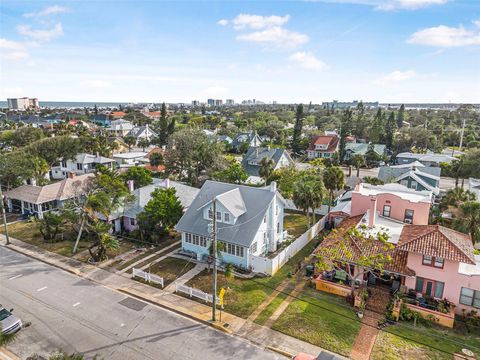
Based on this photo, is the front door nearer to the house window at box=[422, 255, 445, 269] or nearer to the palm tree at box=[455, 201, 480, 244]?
the house window at box=[422, 255, 445, 269]

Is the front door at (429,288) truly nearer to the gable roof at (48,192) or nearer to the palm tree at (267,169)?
the palm tree at (267,169)

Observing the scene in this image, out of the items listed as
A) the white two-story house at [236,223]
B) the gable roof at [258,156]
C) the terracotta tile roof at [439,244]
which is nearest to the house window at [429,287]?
the terracotta tile roof at [439,244]

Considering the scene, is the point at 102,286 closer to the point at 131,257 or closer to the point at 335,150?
the point at 131,257

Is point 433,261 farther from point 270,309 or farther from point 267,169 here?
point 267,169

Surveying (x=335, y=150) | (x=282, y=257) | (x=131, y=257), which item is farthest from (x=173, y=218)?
(x=335, y=150)

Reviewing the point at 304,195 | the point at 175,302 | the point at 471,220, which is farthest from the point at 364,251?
the point at 175,302
